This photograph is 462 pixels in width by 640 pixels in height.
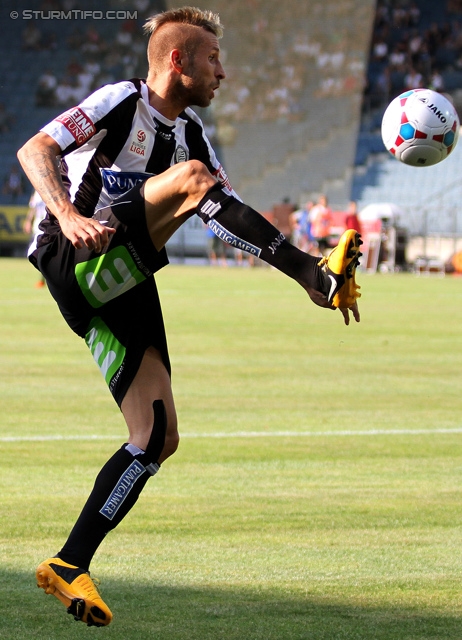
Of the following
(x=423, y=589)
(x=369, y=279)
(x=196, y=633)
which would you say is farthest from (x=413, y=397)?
(x=369, y=279)

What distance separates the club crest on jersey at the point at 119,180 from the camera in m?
4.83

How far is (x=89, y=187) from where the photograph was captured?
483 cm

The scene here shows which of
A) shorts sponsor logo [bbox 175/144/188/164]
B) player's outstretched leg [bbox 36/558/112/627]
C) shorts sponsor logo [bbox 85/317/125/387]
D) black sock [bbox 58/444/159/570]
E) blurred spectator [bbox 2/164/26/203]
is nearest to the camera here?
player's outstretched leg [bbox 36/558/112/627]

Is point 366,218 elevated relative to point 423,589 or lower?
elevated

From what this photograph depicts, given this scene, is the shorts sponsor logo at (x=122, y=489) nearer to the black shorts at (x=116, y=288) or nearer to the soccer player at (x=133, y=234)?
the soccer player at (x=133, y=234)

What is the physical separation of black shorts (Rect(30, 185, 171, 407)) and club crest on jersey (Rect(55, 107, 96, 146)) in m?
0.31

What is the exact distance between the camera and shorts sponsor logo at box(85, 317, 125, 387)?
15.0ft

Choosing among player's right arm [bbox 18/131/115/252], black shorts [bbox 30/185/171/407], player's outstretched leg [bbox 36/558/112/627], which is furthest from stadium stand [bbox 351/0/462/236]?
player's outstretched leg [bbox 36/558/112/627]

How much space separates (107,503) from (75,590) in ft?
1.27

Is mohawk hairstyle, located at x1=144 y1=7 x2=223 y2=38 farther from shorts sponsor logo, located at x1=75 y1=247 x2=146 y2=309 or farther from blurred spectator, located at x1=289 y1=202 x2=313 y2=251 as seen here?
blurred spectator, located at x1=289 y1=202 x2=313 y2=251

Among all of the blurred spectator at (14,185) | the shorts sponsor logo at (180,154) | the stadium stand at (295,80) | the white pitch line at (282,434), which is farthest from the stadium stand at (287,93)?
the shorts sponsor logo at (180,154)

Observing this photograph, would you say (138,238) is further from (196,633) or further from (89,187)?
(196,633)

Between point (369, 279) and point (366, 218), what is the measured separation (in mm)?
5909

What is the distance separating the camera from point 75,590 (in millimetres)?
4105
